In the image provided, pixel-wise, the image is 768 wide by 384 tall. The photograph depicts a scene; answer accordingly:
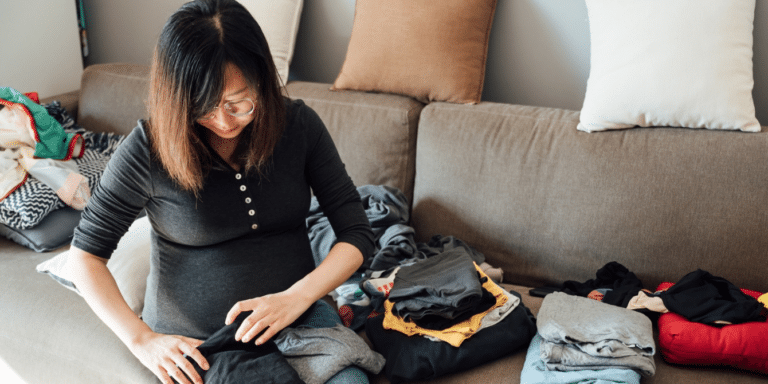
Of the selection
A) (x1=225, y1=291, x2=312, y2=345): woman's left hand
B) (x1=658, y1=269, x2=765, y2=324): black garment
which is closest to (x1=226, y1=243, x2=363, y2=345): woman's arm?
(x1=225, y1=291, x2=312, y2=345): woman's left hand

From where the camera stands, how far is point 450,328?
1290 mm

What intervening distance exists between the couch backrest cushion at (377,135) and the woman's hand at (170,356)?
0.88 meters

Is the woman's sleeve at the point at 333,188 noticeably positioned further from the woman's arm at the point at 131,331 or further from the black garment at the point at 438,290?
the woman's arm at the point at 131,331

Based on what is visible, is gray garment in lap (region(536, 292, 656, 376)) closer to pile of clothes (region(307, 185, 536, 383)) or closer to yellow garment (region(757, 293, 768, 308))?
pile of clothes (region(307, 185, 536, 383))

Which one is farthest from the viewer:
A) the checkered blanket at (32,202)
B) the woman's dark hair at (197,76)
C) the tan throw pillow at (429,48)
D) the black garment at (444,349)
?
the tan throw pillow at (429,48)

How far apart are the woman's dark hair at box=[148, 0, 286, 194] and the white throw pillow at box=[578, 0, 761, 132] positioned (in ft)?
3.07

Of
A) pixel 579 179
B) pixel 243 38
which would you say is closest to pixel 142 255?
pixel 243 38

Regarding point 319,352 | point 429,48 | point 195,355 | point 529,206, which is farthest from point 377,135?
point 195,355

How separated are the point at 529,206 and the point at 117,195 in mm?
1042

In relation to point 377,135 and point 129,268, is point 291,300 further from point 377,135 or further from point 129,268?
point 377,135

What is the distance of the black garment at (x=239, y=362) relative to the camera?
1088 mm

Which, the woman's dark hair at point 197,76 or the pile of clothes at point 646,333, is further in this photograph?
the pile of clothes at point 646,333

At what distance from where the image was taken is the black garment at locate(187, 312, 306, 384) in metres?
1.09

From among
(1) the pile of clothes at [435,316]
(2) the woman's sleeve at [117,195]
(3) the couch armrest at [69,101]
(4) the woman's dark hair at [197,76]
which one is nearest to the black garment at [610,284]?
(1) the pile of clothes at [435,316]
